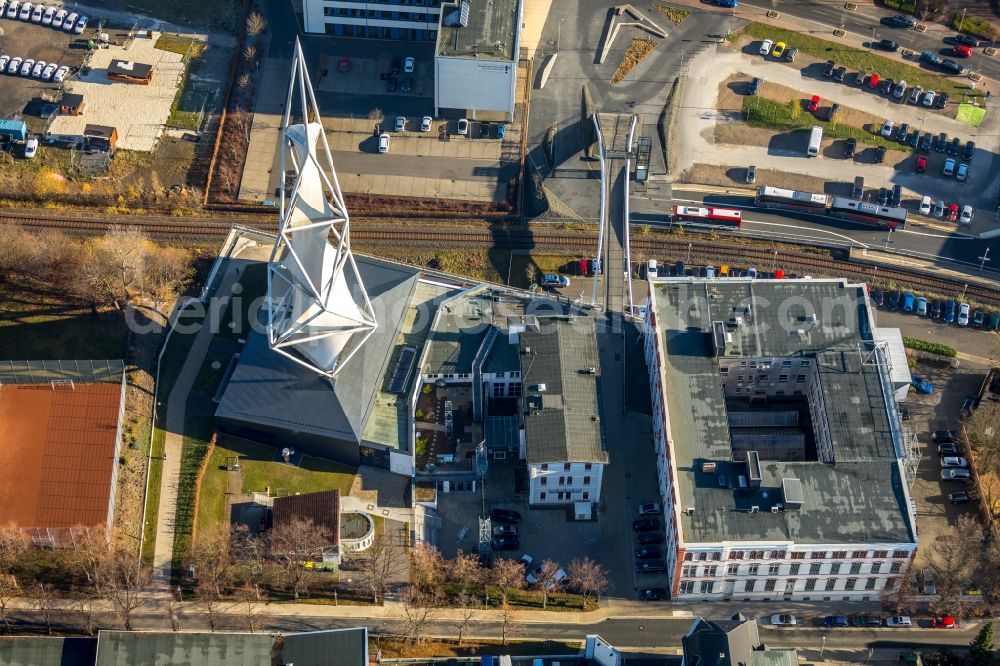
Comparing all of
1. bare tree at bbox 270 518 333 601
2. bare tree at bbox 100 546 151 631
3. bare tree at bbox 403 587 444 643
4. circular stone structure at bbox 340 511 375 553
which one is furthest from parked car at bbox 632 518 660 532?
bare tree at bbox 100 546 151 631

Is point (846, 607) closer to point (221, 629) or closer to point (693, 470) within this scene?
point (693, 470)

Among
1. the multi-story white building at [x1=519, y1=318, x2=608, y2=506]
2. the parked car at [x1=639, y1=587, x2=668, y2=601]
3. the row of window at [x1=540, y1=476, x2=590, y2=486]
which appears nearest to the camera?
the parked car at [x1=639, y1=587, x2=668, y2=601]

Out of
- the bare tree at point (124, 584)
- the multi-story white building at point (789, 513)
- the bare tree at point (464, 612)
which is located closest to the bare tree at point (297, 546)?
the bare tree at point (124, 584)

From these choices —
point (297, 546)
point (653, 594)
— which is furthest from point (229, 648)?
point (653, 594)

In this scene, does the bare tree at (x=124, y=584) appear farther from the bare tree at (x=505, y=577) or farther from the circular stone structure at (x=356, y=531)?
the bare tree at (x=505, y=577)

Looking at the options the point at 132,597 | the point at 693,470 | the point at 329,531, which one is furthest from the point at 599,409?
the point at 132,597

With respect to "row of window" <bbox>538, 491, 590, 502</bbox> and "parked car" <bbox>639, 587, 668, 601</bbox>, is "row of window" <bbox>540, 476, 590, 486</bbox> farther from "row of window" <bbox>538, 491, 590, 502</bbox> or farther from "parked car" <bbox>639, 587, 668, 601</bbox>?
"parked car" <bbox>639, 587, 668, 601</bbox>
